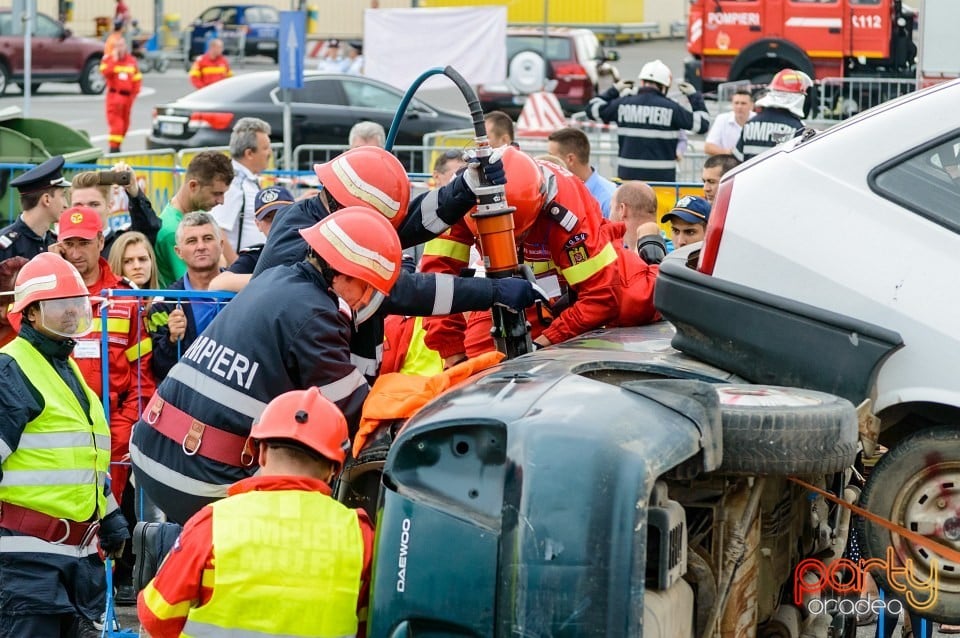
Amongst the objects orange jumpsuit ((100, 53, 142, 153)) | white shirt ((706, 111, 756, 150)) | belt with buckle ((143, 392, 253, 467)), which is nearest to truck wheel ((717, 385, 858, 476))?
belt with buckle ((143, 392, 253, 467))

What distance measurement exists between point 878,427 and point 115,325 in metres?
3.86

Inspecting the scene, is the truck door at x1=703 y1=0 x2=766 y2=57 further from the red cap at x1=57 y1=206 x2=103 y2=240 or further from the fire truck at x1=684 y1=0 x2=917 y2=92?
the red cap at x1=57 y1=206 x2=103 y2=240

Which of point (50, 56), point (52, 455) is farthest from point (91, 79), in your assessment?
point (52, 455)

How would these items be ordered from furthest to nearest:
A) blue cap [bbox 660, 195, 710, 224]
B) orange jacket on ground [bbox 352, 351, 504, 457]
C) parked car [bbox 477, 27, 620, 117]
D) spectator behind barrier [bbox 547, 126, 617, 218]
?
1. parked car [bbox 477, 27, 620, 117]
2. spectator behind barrier [bbox 547, 126, 617, 218]
3. blue cap [bbox 660, 195, 710, 224]
4. orange jacket on ground [bbox 352, 351, 504, 457]

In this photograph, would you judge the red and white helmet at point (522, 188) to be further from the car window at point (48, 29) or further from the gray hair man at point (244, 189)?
the car window at point (48, 29)

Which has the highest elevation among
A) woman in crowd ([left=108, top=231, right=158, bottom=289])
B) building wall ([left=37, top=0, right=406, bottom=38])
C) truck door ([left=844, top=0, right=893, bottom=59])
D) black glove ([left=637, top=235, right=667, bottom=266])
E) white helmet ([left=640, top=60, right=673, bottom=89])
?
building wall ([left=37, top=0, right=406, bottom=38])

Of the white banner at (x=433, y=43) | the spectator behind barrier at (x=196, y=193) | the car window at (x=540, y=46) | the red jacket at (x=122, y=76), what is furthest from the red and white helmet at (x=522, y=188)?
the car window at (x=540, y=46)

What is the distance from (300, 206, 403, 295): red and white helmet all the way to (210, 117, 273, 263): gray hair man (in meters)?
4.51

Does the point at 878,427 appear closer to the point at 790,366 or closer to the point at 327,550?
the point at 790,366

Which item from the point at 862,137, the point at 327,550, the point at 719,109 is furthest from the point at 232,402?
the point at 719,109

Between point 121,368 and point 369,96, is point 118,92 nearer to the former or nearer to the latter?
point 369,96

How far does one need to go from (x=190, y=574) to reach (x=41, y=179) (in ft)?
17.5

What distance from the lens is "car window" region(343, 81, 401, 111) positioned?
60.0 ft

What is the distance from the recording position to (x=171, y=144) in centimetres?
1739
